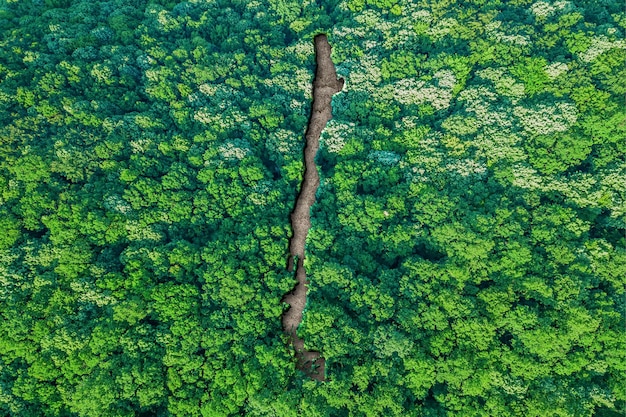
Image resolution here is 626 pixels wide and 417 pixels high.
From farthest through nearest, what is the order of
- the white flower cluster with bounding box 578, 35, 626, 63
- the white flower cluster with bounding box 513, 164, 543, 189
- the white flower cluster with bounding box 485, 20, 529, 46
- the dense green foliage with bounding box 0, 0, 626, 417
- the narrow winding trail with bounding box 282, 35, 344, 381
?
the white flower cluster with bounding box 485, 20, 529, 46
the white flower cluster with bounding box 578, 35, 626, 63
the white flower cluster with bounding box 513, 164, 543, 189
the narrow winding trail with bounding box 282, 35, 344, 381
the dense green foliage with bounding box 0, 0, 626, 417

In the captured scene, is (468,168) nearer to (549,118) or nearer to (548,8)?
(549,118)

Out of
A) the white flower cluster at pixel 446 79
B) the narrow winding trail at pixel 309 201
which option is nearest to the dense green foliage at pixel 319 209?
the white flower cluster at pixel 446 79

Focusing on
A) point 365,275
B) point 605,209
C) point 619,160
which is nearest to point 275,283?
point 365,275

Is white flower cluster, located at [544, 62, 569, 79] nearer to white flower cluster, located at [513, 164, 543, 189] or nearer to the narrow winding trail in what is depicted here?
white flower cluster, located at [513, 164, 543, 189]

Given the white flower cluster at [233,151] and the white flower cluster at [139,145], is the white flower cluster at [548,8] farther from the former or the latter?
the white flower cluster at [139,145]

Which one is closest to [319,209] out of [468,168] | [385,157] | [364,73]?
[385,157]

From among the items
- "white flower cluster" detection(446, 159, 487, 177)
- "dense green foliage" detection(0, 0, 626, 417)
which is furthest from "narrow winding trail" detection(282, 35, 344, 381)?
"white flower cluster" detection(446, 159, 487, 177)

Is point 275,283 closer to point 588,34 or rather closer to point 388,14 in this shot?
point 388,14
